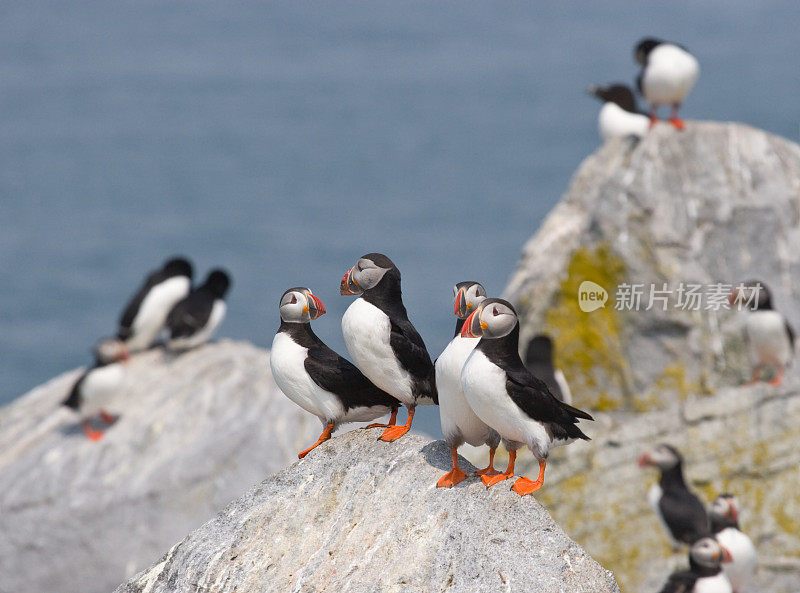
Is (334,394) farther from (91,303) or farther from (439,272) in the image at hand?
(91,303)

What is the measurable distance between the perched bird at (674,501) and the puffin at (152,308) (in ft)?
19.3

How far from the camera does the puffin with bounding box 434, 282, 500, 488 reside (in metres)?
5.08

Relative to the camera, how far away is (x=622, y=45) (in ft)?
457

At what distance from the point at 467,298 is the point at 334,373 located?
2.44 ft

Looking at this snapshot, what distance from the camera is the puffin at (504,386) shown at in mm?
4816

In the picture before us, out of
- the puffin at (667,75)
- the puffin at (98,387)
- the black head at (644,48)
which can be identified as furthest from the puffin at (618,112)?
the puffin at (98,387)

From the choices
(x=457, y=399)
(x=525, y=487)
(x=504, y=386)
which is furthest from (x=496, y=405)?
(x=525, y=487)

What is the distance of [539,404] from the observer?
4898 mm

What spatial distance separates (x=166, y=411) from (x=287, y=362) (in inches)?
290

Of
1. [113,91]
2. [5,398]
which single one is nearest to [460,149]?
[113,91]

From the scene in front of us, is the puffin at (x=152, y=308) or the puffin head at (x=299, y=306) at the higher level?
the puffin head at (x=299, y=306)

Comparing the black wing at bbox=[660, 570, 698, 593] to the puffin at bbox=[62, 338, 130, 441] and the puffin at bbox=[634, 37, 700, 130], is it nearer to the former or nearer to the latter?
the puffin at bbox=[62, 338, 130, 441]

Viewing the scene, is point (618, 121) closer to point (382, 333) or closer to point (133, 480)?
point (133, 480)

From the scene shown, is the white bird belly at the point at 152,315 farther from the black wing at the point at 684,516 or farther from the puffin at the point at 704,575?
the puffin at the point at 704,575
